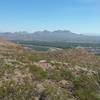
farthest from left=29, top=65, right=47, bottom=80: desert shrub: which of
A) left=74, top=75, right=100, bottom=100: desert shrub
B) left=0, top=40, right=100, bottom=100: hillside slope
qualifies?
left=74, top=75, right=100, bottom=100: desert shrub

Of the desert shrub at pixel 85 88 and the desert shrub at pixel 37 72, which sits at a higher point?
the desert shrub at pixel 37 72

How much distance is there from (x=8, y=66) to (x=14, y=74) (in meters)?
1.33

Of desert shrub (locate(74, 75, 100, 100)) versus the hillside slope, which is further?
desert shrub (locate(74, 75, 100, 100))

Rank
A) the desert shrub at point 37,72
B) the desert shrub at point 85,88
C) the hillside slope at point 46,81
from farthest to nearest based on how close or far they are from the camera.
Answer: the desert shrub at point 37,72 → the desert shrub at point 85,88 → the hillside slope at point 46,81

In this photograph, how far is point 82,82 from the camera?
47.4 feet

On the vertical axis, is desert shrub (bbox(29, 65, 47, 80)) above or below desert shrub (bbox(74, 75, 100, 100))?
above

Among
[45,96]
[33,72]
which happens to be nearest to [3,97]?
[45,96]

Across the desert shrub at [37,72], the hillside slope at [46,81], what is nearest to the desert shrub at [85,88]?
the hillside slope at [46,81]

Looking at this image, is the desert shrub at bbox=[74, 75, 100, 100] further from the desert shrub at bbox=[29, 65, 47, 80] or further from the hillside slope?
the desert shrub at bbox=[29, 65, 47, 80]

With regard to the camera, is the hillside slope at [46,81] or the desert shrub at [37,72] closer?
the hillside slope at [46,81]

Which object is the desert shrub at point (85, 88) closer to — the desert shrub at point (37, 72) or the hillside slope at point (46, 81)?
the hillside slope at point (46, 81)

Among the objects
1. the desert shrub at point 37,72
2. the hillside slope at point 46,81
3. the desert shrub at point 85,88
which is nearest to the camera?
the hillside slope at point 46,81

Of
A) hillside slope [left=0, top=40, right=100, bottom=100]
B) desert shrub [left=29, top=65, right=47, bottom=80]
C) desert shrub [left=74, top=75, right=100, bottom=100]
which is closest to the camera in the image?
hillside slope [left=0, top=40, right=100, bottom=100]

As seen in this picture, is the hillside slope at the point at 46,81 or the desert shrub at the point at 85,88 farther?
the desert shrub at the point at 85,88
